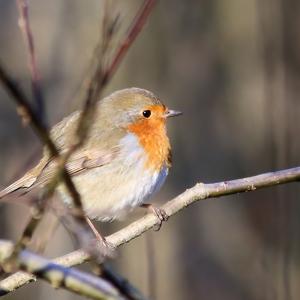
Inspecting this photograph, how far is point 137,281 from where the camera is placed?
5.91m

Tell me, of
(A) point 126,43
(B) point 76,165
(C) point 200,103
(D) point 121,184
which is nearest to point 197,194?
(D) point 121,184

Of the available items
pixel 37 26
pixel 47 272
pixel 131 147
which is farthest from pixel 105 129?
pixel 37 26

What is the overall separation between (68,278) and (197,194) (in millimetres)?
1120

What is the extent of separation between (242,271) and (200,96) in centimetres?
144

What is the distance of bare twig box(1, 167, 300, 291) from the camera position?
2.35m

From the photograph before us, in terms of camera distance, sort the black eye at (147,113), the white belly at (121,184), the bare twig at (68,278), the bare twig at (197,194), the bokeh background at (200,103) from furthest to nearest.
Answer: the bokeh background at (200,103)
the black eye at (147,113)
the white belly at (121,184)
the bare twig at (197,194)
the bare twig at (68,278)

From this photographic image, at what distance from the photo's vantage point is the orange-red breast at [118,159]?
3381 millimetres

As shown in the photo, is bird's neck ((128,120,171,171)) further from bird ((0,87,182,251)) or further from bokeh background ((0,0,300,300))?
bokeh background ((0,0,300,300))

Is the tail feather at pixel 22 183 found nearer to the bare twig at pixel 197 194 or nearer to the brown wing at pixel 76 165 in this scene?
the brown wing at pixel 76 165

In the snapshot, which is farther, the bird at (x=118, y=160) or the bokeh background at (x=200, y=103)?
the bokeh background at (x=200, y=103)

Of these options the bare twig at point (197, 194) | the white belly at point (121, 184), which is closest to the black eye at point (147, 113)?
the white belly at point (121, 184)

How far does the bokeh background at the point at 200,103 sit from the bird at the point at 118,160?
249 cm

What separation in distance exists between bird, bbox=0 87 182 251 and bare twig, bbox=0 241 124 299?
1.76 metres

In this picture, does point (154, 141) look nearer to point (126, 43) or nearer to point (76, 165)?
point (76, 165)
